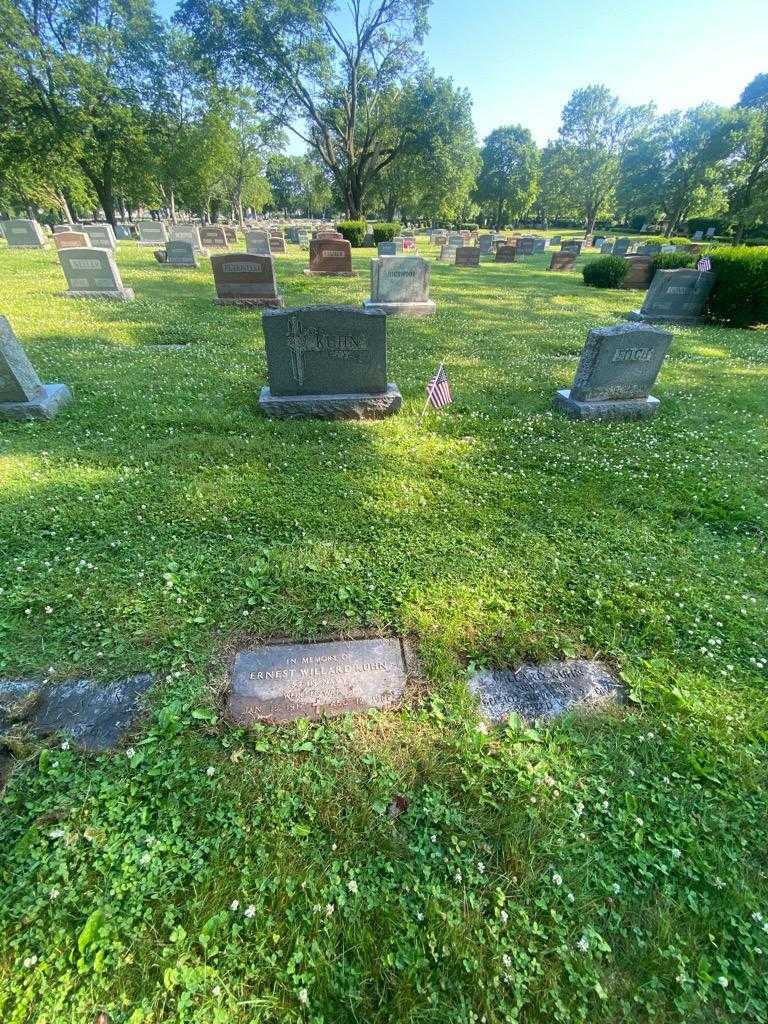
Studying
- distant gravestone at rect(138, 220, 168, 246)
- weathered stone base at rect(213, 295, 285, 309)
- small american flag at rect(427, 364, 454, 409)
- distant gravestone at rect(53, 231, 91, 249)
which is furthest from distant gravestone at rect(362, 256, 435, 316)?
distant gravestone at rect(138, 220, 168, 246)

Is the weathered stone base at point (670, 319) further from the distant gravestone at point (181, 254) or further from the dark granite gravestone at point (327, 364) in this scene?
the distant gravestone at point (181, 254)

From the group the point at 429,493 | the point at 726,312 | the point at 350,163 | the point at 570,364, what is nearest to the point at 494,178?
the point at 350,163

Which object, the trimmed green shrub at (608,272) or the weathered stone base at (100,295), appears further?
the trimmed green shrub at (608,272)

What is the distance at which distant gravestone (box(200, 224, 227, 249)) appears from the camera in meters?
26.0

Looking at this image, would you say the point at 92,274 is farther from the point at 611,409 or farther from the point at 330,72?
the point at 330,72

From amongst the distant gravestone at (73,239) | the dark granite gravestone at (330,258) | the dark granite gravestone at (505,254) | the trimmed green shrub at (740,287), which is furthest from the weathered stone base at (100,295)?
the dark granite gravestone at (505,254)

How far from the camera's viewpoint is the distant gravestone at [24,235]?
21.4 meters

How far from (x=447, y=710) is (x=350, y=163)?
39310 millimetres

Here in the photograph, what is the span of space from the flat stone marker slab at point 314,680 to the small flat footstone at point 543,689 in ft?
1.59

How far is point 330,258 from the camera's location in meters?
16.3

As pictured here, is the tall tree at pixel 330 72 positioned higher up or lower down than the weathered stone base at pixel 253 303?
higher up

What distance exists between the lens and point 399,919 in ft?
5.46

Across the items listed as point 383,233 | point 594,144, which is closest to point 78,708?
point 383,233

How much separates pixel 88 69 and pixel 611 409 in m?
40.4
